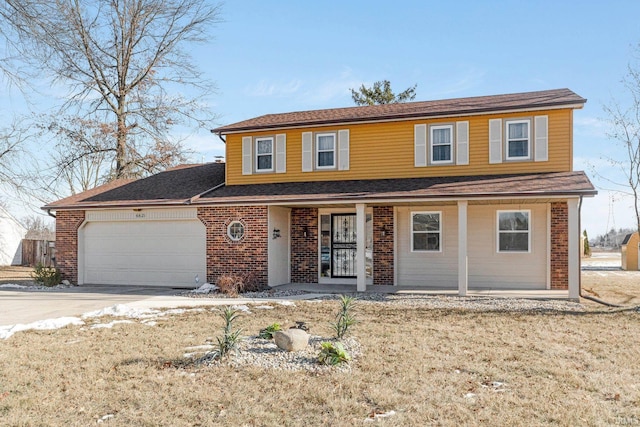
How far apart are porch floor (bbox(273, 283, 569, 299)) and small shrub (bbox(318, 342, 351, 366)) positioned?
690 centimetres

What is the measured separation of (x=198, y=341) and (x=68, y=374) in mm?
1922

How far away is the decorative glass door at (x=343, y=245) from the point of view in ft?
49.3

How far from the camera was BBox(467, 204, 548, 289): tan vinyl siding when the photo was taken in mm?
13430

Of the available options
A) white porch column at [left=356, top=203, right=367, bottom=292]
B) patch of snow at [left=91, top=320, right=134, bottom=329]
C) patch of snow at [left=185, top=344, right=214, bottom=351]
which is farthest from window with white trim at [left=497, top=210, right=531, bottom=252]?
patch of snow at [left=91, top=320, right=134, bottom=329]

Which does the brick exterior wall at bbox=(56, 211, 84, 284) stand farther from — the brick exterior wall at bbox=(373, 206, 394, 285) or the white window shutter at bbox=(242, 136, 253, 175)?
the brick exterior wall at bbox=(373, 206, 394, 285)

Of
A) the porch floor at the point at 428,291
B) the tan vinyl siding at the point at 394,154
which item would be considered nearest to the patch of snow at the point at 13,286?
the tan vinyl siding at the point at 394,154

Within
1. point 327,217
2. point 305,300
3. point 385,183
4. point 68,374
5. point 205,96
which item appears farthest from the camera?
point 205,96

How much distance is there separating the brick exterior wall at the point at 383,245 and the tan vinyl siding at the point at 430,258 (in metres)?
0.28

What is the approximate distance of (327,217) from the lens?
49.8 feet

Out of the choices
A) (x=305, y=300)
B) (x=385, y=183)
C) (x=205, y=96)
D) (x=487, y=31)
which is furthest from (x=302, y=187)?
(x=205, y=96)

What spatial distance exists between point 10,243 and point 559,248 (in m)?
27.6

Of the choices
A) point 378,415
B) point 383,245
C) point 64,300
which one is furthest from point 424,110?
point 378,415

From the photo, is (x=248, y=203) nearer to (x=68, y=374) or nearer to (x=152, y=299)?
(x=152, y=299)

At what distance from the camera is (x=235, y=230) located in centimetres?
1419
